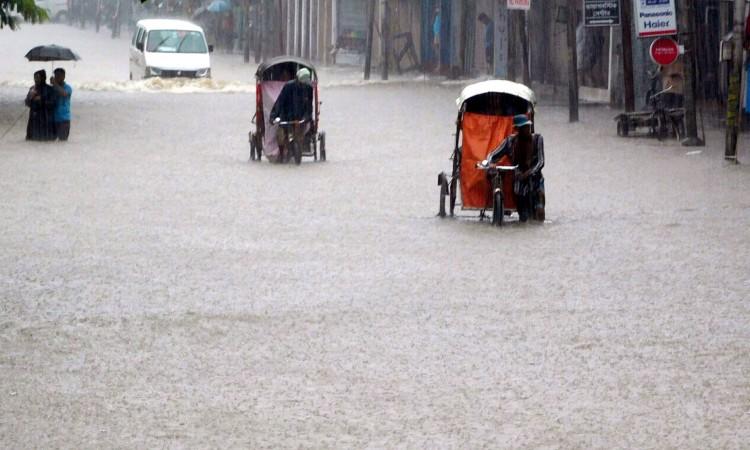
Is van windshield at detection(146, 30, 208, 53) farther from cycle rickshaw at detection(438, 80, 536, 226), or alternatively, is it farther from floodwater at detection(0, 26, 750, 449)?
cycle rickshaw at detection(438, 80, 536, 226)

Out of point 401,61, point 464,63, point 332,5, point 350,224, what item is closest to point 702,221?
point 350,224

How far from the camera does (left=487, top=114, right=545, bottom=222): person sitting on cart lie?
15.6 meters

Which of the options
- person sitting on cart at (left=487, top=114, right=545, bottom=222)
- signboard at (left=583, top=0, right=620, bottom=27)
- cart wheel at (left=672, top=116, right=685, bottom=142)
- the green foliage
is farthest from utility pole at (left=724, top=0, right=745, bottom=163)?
the green foliage

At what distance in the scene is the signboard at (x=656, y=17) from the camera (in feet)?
89.0

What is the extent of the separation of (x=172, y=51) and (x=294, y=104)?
2032cm

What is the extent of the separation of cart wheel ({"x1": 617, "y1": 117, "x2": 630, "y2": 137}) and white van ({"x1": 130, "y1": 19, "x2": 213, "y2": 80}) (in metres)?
17.3

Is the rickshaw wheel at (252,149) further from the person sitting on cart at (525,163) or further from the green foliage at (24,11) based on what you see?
the green foliage at (24,11)

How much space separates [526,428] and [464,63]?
1644 inches

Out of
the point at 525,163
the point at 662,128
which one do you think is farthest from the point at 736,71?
the point at 525,163

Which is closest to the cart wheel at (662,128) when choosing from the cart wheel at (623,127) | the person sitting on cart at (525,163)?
the cart wheel at (623,127)

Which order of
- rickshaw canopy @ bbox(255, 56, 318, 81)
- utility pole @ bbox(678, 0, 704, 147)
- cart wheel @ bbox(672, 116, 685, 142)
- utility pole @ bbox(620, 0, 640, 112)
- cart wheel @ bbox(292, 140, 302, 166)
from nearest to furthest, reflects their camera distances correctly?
cart wheel @ bbox(292, 140, 302, 166)
rickshaw canopy @ bbox(255, 56, 318, 81)
utility pole @ bbox(678, 0, 704, 147)
cart wheel @ bbox(672, 116, 685, 142)
utility pole @ bbox(620, 0, 640, 112)

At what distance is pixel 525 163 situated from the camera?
1576cm

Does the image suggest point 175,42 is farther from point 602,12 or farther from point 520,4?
point 602,12

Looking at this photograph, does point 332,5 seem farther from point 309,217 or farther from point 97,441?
point 97,441
